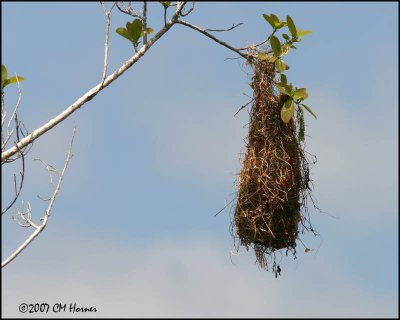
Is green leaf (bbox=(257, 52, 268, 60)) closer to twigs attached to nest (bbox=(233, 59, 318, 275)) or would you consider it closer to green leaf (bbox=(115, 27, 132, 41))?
twigs attached to nest (bbox=(233, 59, 318, 275))

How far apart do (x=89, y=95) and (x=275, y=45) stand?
3.74 ft

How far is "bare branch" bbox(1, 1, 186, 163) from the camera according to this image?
117 inches

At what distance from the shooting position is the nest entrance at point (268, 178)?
12.5ft

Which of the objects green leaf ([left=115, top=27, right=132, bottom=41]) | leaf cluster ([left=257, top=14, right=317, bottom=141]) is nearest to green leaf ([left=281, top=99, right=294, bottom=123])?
leaf cluster ([left=257, top=14, right=317, bottom=141])

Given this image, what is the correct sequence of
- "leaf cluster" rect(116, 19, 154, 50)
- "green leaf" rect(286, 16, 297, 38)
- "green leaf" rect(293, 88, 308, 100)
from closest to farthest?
1. "leaf cluster" rect(116, 19, 154, 50)
2. "green leaf" rect(286, 16, 297, 38)
3. "green leaf" rect(293, 88, 308, 100)

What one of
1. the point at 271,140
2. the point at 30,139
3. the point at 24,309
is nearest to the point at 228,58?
the point at 271,140

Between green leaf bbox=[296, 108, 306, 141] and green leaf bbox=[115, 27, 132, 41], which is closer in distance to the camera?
green leaf bbox=[115, 27, 132, 41]

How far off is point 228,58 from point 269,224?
94cm

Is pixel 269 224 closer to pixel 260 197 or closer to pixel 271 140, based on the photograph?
pixel 260 197

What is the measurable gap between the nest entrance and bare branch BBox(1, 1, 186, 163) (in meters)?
0.92

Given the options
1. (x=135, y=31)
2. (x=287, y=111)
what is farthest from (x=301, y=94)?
(x=135, y=31)

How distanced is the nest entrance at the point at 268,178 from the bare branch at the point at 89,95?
3.01 ft

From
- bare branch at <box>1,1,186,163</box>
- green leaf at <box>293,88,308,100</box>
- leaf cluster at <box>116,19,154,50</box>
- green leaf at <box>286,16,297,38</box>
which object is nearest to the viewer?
bare branch at <box>1,1,186,163</box>

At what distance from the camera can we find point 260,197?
3834mm
